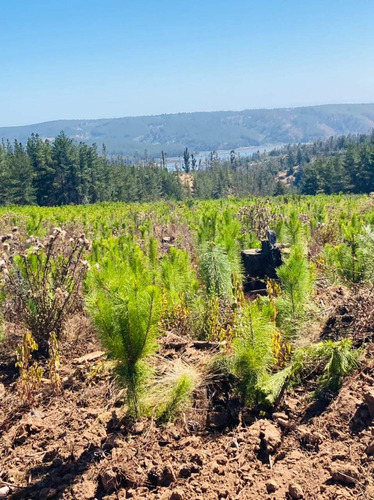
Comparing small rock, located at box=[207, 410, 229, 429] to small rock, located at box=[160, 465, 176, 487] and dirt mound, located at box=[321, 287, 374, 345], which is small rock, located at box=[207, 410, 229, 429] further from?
dirt mound, located at box=[321, 287, 374, 345]

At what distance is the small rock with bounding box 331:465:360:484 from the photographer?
2.41m

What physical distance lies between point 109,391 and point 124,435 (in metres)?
0.68

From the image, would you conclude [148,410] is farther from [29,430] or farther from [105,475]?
[29,430]

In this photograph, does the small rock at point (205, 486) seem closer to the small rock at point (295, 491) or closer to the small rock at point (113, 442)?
the small rock at point (295, 491)

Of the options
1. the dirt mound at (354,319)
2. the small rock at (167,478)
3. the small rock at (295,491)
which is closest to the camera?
the small rock at (295,491)

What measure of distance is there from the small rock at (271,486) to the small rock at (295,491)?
8 centimetres

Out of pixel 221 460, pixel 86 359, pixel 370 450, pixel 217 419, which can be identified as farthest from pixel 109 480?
pixel 86 359

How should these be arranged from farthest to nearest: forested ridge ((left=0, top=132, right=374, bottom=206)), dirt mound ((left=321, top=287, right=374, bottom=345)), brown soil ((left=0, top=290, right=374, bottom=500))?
forested ridge ((left=0, top=132, right=374, bottom=206)) → dirt mound ((left=321, top=287, right=374, bottom=345)) → brown soil ((left=0, top=290, right=374, bottom=500))

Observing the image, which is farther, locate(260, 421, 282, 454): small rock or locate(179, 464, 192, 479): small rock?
locate(260, 421, 282, 454): small rock

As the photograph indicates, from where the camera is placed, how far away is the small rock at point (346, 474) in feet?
7.89

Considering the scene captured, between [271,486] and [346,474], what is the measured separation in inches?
16.8

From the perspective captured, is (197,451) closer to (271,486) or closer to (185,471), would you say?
(185,471)

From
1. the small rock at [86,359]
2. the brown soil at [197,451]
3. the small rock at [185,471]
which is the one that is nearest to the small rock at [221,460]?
the brown soil at [197,451]

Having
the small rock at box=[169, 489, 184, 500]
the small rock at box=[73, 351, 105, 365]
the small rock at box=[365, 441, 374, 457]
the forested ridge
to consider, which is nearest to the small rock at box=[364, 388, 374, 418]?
the small rock at box=[365, 441, 374, 457]
